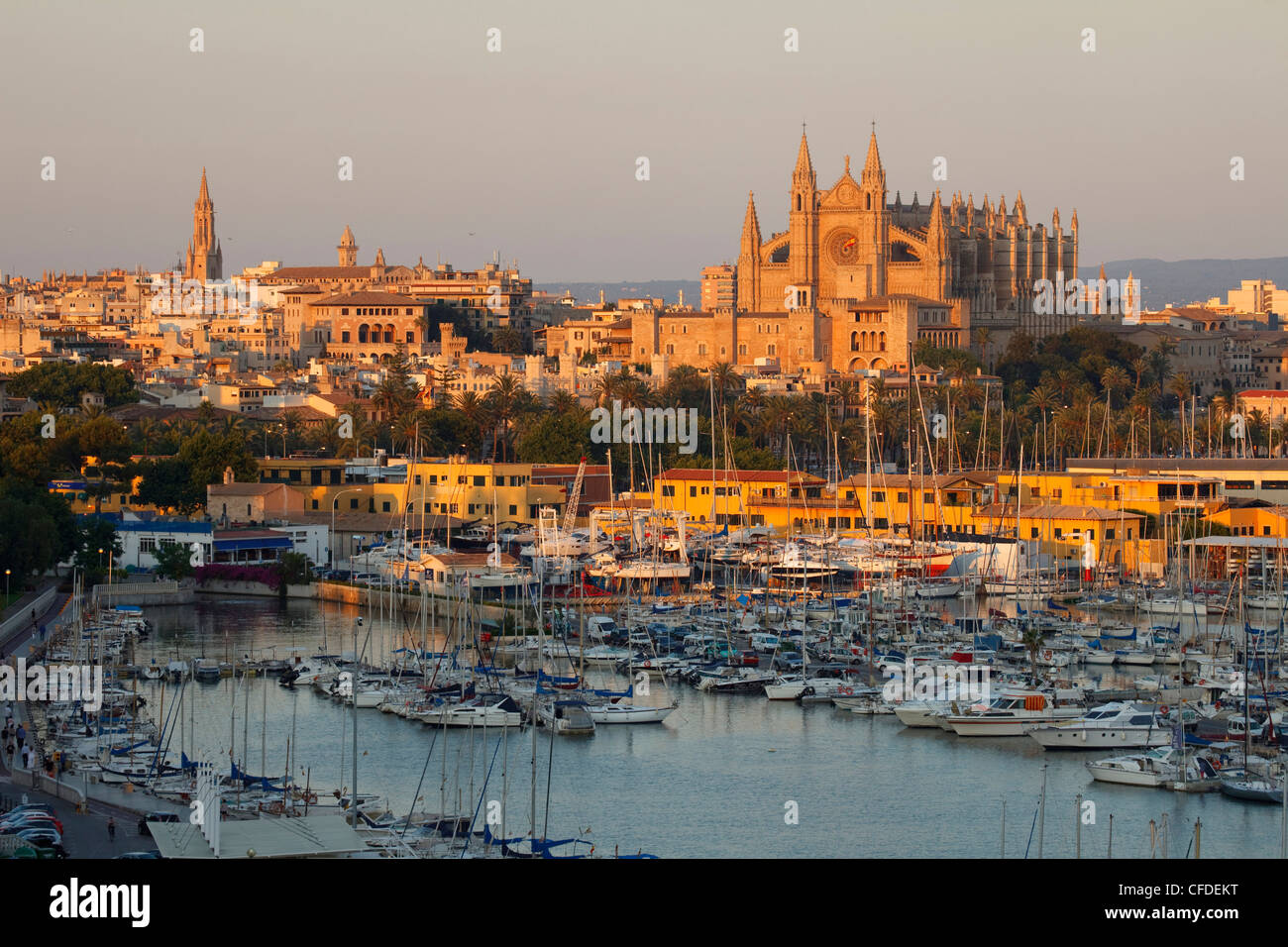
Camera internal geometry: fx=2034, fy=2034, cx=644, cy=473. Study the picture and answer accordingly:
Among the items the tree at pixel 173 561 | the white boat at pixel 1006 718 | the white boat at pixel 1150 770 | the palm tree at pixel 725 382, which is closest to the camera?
the white boat at pixel 1150 770

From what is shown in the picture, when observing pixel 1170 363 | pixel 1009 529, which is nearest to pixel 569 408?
pixel 1009 529

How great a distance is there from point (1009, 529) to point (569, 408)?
24.8 meters

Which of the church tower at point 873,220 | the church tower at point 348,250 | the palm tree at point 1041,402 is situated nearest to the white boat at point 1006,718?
the palm tree at point 1041,402

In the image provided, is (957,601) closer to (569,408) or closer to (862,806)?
(862,806)

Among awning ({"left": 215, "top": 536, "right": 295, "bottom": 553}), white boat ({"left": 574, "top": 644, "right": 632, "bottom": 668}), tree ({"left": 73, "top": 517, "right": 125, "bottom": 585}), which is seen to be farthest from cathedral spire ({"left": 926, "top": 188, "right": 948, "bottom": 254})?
white boat ({"left": 574, "top": 644, "right": 632, "bottom": 668})

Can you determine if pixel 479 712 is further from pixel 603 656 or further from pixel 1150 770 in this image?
pixel 1150 770

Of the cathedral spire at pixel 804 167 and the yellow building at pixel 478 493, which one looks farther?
the cathedral spire at pixel 804 167

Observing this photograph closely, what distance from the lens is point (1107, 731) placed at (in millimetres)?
29422

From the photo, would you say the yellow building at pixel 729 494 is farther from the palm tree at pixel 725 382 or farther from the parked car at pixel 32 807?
the parked car at pixel 32 807

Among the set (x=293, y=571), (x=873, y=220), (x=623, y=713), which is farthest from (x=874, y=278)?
(x=623, y=713)

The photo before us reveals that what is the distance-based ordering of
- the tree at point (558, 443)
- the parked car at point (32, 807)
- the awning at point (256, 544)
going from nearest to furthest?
the parked car at point (32, 807) < the awning at point (256, 544) < the tree at point (558, 443)

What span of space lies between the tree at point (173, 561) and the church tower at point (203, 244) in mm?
101010

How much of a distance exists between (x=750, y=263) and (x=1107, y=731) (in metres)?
71.8

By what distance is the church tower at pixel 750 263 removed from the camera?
99438 mm
